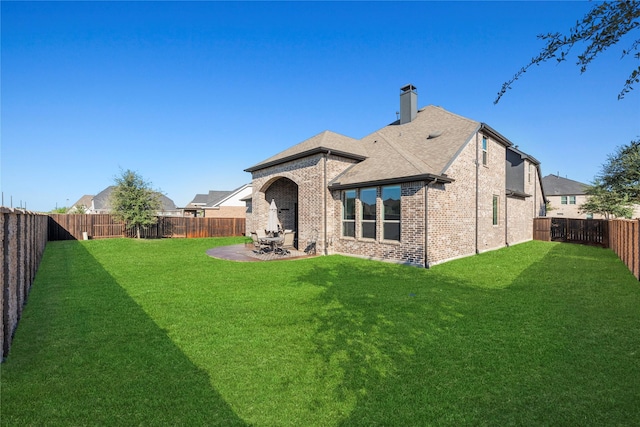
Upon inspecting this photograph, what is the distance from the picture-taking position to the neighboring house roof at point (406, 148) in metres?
11.9

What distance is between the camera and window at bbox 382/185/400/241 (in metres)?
11.7

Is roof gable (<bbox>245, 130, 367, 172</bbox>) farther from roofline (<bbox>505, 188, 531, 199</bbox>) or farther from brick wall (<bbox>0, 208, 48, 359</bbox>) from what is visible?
brick wall (<bbox>0, 208, 48, 359</bbox>)

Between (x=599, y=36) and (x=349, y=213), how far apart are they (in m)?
11.1

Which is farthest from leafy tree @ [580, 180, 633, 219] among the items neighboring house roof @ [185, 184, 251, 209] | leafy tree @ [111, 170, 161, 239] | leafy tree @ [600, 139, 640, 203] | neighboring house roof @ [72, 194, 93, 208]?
neighboring house roof @ [72, 194, 93, 208]

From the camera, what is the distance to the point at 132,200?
2139cm

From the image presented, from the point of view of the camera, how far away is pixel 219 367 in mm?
3758

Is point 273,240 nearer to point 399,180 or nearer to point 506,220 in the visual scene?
point 399,180

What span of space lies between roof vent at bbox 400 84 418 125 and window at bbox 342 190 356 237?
298 inches

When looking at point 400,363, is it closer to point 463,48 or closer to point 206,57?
point 463,48

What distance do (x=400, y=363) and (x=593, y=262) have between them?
12.8m

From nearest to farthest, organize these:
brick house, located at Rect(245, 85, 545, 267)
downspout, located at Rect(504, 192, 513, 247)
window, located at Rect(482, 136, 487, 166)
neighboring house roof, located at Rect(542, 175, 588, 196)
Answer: brick house, located at Rect(245, 85, 545, 267) → window, located at Rect(482, 136, 487, 166) → downspout, located at Rect(504, 192, 513, 247) → neighboring house roof, located at Rect(542, 175, 588, 196)

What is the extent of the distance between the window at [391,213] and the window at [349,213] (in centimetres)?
157

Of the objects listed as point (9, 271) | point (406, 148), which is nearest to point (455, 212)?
point (406, 148)

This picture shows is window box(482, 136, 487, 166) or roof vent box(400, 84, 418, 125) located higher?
roof vent box(400, 84, 418, 125)
